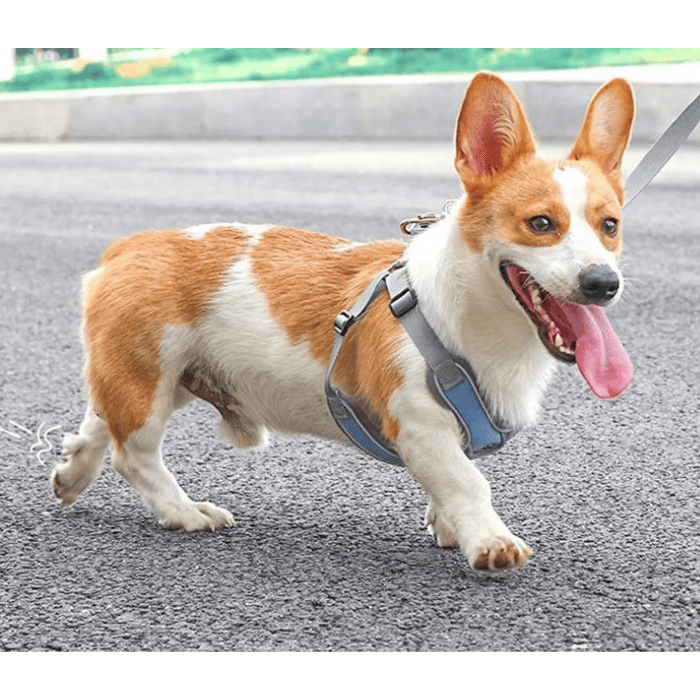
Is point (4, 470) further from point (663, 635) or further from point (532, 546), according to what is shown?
point (663, 635)

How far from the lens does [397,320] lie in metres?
2.53

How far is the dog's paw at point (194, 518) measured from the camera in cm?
279

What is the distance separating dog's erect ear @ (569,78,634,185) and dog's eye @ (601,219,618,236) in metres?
0.15

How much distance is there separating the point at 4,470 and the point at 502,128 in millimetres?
1603

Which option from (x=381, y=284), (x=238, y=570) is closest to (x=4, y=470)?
(x=238, y=570)

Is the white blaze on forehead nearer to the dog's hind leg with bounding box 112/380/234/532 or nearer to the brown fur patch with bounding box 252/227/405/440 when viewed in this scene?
the brown fur patch with bounding box 252/227/405/440

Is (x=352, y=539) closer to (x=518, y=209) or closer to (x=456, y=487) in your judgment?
(x=456, y=487)

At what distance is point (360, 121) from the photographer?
13562 mm

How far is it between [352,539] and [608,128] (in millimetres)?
1005

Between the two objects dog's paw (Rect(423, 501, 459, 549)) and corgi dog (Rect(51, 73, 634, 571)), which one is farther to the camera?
dog's paw (Rect(423, 501, 459, 549))

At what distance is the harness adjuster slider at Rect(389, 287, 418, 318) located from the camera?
251cm

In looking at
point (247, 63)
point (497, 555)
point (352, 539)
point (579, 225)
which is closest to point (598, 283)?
point (579, 225)

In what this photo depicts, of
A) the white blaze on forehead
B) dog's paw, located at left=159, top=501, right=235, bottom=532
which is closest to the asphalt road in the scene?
dog's paw, located at left=159, top=501, right=235, bottom=532

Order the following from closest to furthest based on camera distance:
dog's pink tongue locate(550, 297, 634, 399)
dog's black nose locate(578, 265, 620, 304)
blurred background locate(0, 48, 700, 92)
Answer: dog's black nose locate(578, 265, 620, 304) → dog's pink tongue locate(550, 297, 634, 399) → blurred background locate(0, 48, 700, 92)
